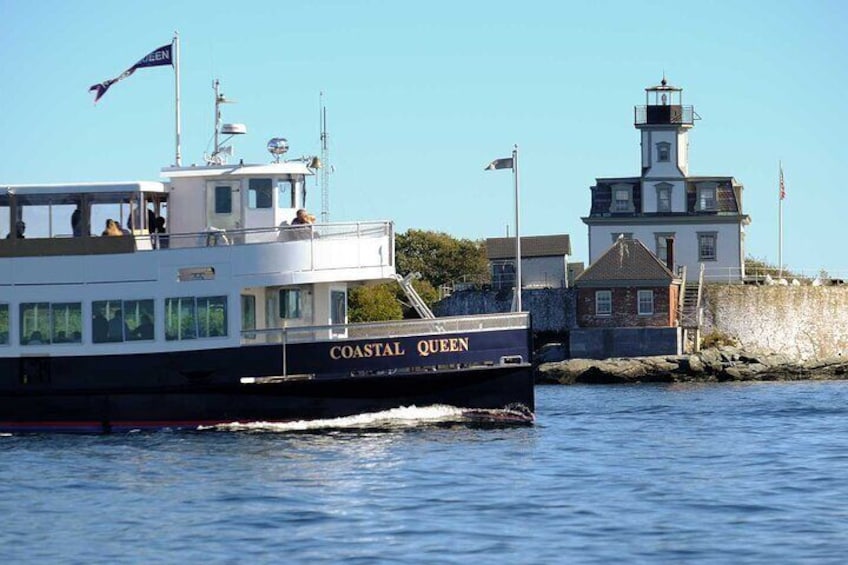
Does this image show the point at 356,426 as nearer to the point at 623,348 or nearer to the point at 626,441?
the point at 626,441

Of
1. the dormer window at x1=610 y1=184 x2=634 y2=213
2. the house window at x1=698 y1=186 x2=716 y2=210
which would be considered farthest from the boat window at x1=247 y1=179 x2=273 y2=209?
the house window at x1=698 y1=186 x2=716 y2=210

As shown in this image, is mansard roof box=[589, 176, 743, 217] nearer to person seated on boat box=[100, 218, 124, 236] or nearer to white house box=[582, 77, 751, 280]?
white house box=[582, 77, 751, 280]

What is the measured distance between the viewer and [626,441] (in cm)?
3247

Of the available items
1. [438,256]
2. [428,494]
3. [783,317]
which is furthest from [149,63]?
[438,256]

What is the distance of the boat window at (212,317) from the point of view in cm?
3216

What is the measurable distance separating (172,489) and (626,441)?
35.2ft

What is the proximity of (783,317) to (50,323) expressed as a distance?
4499 centimetres

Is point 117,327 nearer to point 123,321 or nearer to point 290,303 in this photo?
point 123,321

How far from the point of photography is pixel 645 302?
67.8 metres

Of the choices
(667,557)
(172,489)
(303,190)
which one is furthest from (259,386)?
(667,557)

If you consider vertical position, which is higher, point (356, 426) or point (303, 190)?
point (303, 190)

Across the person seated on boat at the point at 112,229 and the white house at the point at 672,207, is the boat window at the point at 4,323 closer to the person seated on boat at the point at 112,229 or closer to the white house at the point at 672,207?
the person seated on boat at the point at 112,229

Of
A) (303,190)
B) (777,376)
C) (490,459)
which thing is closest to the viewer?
(490,459)

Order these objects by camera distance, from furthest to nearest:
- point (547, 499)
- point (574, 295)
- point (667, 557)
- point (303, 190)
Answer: point (574, 295)
point (303, 190)
point (547, 499)
point (667, 557)
